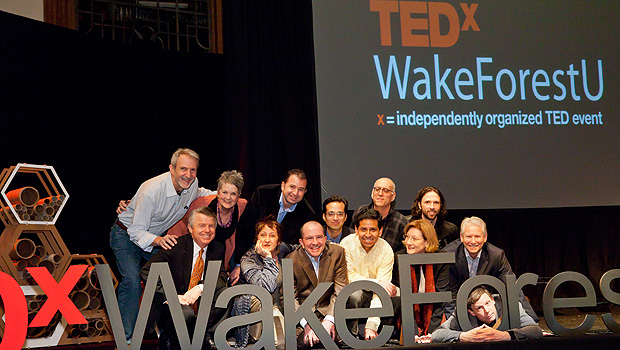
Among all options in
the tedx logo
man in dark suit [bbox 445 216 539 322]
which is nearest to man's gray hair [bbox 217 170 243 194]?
man in dark suit [bbox 445 216 539 322]

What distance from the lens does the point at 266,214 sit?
423 cm

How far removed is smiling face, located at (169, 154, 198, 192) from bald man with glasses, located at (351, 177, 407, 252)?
45.5 inches

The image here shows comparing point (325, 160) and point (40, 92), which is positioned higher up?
point (40, 92)

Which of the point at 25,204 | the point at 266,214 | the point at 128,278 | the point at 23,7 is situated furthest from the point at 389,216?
the point at 23,7

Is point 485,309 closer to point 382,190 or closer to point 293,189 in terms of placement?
point 382,190

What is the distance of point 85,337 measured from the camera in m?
4.39

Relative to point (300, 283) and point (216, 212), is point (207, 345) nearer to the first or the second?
point (300, 283)

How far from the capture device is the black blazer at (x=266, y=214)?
420cm

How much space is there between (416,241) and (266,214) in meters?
1.09

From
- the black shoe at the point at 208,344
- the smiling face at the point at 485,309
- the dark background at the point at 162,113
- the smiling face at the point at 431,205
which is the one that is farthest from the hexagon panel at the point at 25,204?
the smiling face at the point at 485,309

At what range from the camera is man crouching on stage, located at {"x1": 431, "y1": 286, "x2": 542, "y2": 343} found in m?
3.31

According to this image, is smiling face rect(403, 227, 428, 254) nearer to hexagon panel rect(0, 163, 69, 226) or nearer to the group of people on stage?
the group of people on stage

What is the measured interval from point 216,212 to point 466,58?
2.82 m

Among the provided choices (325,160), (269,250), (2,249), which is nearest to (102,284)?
(269,250)
